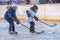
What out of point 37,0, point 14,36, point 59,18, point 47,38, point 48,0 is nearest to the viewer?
point 47,38

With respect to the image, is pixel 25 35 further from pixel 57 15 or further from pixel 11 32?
pixel 57 15

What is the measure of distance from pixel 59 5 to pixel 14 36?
730cm

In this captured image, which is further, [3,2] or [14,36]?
[3,2]

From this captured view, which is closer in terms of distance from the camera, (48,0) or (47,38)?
(47,38)

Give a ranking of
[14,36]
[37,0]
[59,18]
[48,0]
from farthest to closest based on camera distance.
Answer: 1. [37,0]
2. [48,0]
3. [59,18]
4. [14,36]

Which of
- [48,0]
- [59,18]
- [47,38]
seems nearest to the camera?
[47,38]

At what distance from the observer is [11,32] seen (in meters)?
13.1

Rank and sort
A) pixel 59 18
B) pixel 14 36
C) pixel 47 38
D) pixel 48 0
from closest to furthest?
pixel 47 38 < pixel 14 36 < pixel 59 18 < pixel 48 0

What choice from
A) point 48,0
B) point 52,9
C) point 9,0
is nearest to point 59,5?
point 52,9

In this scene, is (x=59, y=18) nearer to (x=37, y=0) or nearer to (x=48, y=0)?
(x=48, y=0)

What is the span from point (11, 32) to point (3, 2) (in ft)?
36.5

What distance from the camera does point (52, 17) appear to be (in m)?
19.2

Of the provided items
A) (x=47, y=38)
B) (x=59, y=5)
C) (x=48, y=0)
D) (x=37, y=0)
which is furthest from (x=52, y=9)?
(x=47, y=38)

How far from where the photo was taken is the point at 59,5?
62.9 ft
